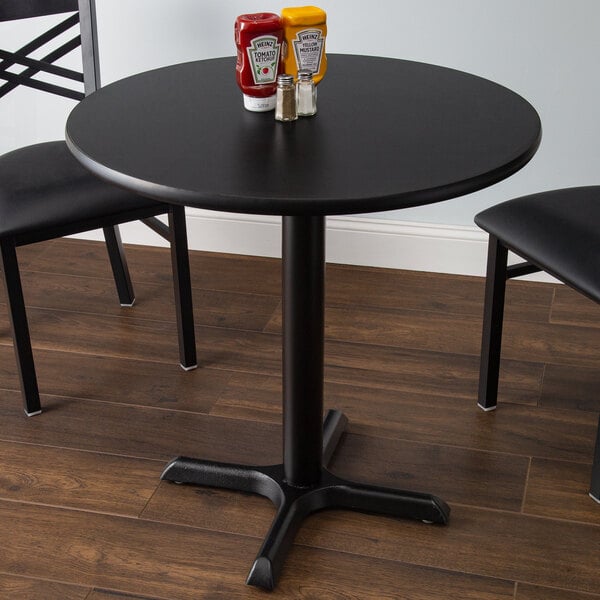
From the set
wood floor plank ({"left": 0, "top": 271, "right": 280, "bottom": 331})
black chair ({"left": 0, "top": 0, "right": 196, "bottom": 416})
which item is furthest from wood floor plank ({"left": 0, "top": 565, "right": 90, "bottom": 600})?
wood floor plank ({"left": 0, "top": 271, "right": 280, "bottom": 331})

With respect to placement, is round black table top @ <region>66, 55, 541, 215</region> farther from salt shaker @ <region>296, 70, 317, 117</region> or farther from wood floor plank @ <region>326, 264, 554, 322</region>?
wood floor plank @ <region>326, 264, 554, 322</region>

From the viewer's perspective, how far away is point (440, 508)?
→ 5.94 feet

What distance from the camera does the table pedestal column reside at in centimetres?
168

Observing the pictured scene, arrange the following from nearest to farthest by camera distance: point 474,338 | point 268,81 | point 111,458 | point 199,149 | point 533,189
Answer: point 199,149
point 268,81
point 111,458
point 474,338
point 533,189

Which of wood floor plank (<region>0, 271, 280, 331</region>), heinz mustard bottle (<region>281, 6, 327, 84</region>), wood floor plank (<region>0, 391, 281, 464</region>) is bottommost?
wood floor plank (<region>0, 271, 280, 331</region>)

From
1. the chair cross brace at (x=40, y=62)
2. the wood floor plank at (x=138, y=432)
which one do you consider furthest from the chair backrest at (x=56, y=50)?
the wood floor plank at (x=138, y=432)

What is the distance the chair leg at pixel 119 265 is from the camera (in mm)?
2525

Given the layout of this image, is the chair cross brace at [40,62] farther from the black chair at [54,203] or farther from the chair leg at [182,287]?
the chair leg at [182,287]

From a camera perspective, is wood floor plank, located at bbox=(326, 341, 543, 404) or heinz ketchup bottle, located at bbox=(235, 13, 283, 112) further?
wood floor plank, located at bbox=(326, 341, 543, 404)

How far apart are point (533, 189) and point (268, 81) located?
123 cm

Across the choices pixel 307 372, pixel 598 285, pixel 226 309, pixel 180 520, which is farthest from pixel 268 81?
pixel 226 309

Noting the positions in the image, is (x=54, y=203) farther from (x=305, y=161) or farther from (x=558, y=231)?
(x=558, y=231)

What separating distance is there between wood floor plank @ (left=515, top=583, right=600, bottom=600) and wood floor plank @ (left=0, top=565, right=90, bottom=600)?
75 cm

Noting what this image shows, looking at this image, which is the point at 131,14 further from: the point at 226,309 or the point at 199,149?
the point at 199,149
